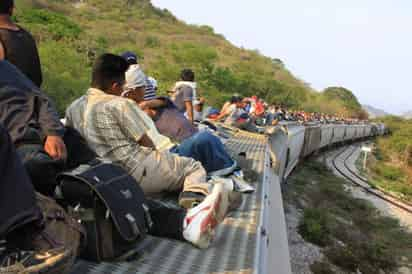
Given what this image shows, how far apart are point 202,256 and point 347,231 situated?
23.6 feet

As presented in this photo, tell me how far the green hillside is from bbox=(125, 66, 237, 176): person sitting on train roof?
6790 mm

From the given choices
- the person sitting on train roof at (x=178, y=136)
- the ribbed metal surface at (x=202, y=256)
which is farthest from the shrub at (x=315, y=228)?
the ribbed metal surface at (x=202, y=256)

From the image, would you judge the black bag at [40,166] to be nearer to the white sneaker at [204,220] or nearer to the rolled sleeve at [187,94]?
the white sneaker at [204,220]

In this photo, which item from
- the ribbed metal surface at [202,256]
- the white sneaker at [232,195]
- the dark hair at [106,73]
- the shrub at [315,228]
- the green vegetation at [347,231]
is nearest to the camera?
the ribbed metal surface at [202,256]

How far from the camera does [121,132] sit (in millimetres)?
3000

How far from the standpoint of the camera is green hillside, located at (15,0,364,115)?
16391mm

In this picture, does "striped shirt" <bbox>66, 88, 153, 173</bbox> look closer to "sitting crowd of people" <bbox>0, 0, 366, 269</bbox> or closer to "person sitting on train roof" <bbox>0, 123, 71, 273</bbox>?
"sitting crowd of people" <bbox>0, 0, 366, 269</bbox>

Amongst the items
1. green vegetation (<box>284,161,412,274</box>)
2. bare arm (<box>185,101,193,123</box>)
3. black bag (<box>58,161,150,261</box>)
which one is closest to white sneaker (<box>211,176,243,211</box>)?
black bag (<box>58,161,150,261</box>)

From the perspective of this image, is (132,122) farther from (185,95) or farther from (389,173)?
(389,173)

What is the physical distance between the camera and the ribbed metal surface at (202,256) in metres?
2.15

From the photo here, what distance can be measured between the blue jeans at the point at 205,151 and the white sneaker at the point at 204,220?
1175mm

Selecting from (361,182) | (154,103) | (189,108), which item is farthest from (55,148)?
(361,182)

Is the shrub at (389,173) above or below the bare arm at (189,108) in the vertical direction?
below

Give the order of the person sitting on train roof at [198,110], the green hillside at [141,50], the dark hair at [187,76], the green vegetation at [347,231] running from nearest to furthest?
the dark hair at [187,76], the person sitting on train roof at [198,110], the green vegetation at [347,231], the green hillside at [141,50]
